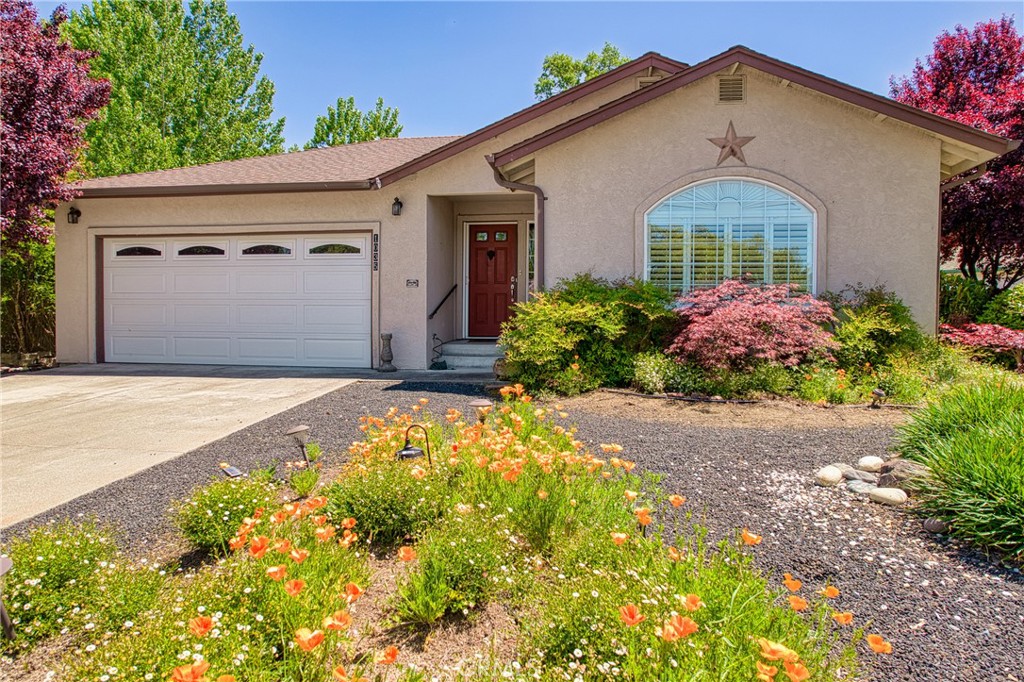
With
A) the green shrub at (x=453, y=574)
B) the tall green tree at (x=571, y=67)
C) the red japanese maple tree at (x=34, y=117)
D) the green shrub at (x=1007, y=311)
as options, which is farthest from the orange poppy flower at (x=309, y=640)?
the tall green tree at (x=571, y=67)

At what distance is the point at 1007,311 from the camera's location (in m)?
10.3

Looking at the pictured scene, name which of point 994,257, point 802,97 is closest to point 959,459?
point 802,97

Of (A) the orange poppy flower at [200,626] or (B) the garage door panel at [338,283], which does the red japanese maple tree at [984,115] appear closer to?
(B) the garage door panel at [338,283]

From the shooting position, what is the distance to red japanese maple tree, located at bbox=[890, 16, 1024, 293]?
11.1m

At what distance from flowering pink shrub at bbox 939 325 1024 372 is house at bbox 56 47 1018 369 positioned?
1335mm

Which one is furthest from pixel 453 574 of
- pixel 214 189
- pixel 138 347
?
pixel 138 347

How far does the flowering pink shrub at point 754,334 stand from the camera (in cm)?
751

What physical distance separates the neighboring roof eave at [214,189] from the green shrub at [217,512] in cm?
816

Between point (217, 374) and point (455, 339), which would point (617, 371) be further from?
point (217, 374)

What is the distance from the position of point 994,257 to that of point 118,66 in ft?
96.7

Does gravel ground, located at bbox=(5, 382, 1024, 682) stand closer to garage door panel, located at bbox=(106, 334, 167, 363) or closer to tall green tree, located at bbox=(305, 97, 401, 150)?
garage door panel, located at bbox=(106, 334, 167, 363)

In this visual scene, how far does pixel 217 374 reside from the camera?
34.4 feet

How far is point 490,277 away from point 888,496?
9696 millimetres

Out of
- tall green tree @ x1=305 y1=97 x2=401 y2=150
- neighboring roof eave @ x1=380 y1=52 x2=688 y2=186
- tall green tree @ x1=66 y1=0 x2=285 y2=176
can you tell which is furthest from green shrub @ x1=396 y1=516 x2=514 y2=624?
tall green tree @ x1=305 y1=97 x2=401 y2=150
